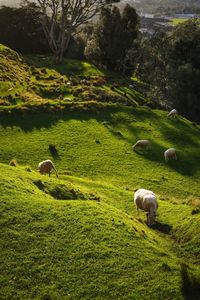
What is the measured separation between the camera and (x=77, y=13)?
260 feet

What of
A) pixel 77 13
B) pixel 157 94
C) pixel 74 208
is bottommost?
pixel 157 94

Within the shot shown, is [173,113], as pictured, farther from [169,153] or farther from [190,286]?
[190,286]

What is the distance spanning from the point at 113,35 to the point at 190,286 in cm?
7555

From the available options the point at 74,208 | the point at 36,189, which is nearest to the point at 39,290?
the point at 74,208

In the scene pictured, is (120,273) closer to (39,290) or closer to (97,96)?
(39,290)

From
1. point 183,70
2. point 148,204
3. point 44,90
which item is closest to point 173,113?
point 183,70

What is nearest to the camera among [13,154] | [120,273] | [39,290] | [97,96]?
[39,290]

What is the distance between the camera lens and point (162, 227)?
940 inches

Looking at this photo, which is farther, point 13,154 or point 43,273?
point 13,154

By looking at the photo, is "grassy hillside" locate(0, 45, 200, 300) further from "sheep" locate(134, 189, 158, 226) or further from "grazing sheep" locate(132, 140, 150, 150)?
"grazing sheep" locate(132, 140, 150, 150)

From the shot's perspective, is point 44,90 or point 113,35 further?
point 113,35

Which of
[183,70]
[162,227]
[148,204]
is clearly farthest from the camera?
[183,70]

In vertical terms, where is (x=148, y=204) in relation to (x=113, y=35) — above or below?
below

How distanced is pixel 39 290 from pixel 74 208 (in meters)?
5.40
